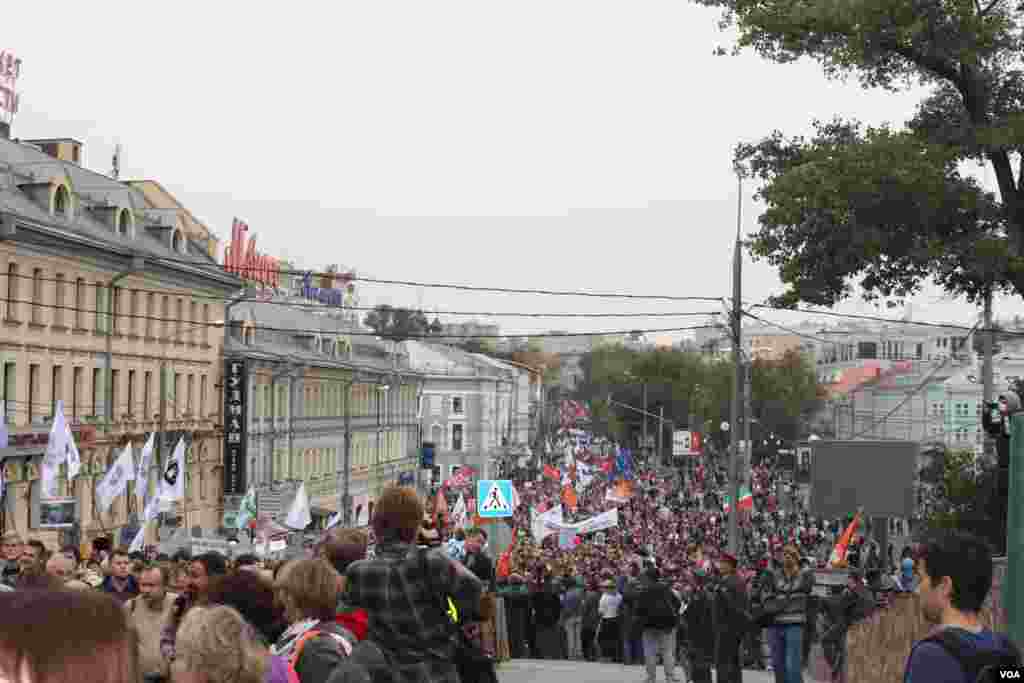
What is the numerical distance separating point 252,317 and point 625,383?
10110cm

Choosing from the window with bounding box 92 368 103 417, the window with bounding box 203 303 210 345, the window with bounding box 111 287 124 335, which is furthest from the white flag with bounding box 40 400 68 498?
the window with bounding box 203 303 210 345

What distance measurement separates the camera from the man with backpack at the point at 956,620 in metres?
4.39

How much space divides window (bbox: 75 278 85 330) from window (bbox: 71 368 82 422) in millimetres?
1374

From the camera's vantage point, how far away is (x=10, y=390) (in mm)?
42375

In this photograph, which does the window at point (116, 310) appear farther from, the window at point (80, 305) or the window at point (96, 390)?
the window at point (96, 390)

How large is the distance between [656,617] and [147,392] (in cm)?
3874

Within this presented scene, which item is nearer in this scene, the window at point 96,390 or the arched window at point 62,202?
the arched window at point 62,202

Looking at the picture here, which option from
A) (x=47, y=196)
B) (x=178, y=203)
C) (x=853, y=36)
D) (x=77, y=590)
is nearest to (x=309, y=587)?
(x=77, y=590)

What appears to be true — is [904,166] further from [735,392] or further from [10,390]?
[10,390]

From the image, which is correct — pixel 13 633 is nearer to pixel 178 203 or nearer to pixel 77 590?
pixel 77 590

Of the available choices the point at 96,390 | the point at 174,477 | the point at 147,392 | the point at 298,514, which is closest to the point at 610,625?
the point at 174,477

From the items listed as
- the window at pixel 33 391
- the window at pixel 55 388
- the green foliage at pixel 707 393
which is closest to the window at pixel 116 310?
the window at pixel 55 388

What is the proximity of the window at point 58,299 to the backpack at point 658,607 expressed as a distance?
105ft

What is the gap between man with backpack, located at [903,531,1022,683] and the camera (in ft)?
14.4
